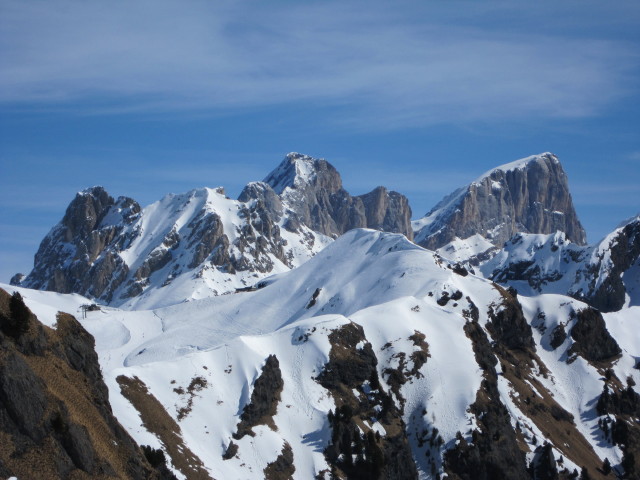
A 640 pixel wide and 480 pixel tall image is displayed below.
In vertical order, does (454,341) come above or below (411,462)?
above

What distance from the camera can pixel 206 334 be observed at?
197 meters

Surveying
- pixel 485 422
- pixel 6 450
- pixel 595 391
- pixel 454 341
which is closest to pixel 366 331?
pixel 454 341

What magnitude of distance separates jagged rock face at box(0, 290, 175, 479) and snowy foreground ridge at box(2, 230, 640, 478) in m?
8.92

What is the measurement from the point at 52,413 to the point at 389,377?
252 ft

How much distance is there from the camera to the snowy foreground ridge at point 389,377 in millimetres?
122000

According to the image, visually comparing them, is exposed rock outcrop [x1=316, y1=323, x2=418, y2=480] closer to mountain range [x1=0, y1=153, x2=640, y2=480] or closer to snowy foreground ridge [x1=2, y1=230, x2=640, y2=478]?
mountain range [x1=0, y1=153, x2=640, y2=480]

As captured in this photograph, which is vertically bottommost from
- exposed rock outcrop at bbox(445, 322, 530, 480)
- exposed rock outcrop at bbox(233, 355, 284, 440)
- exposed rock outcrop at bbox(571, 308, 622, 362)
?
exposed rock outcrop at bbox(445, 322, 530, 480)

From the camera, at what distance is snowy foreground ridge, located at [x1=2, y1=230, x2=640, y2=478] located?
122 metres

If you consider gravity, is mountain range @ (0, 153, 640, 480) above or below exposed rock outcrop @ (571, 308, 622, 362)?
below

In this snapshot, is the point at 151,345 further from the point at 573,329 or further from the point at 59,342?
the point at 59,342

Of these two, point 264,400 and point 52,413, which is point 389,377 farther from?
point 52,413

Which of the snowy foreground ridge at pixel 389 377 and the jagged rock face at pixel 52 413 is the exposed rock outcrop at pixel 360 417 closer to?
the snowy foreground ridge at pixel 389 377

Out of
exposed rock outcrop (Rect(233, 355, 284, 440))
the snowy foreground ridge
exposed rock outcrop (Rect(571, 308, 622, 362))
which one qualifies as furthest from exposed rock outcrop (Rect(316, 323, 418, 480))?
exposed rock outcrop (Rect(571, 308, 622, 362))

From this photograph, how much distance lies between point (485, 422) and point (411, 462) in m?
15.7
